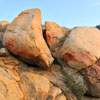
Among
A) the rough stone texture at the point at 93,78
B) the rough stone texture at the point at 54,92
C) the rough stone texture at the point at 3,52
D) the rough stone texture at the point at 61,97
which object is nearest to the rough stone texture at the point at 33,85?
the rough stone texture at the point at 54,92

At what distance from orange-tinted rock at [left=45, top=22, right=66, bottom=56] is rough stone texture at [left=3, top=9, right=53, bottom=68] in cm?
49

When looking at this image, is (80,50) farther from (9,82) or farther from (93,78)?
(9,82)

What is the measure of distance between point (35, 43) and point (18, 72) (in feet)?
4.15

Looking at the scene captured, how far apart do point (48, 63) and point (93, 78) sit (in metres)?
1.85

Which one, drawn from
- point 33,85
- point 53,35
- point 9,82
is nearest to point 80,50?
point 53,35

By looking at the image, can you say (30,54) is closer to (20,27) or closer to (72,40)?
(20,27)

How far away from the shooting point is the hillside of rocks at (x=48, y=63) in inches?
228

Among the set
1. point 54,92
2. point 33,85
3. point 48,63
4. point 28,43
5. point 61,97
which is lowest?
point 61,97

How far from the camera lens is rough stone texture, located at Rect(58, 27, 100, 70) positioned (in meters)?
6.42

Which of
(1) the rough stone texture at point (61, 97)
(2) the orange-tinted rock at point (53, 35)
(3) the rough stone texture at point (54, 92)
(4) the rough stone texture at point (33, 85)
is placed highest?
(2) the orange-tinted rock at point (53, 35)

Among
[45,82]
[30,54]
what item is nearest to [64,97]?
[45,82]

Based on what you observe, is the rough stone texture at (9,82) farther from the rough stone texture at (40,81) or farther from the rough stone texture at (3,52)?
the rough stone texture at (3,52)

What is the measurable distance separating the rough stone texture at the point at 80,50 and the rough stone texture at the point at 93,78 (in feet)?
0.70

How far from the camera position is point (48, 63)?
20.9ft
